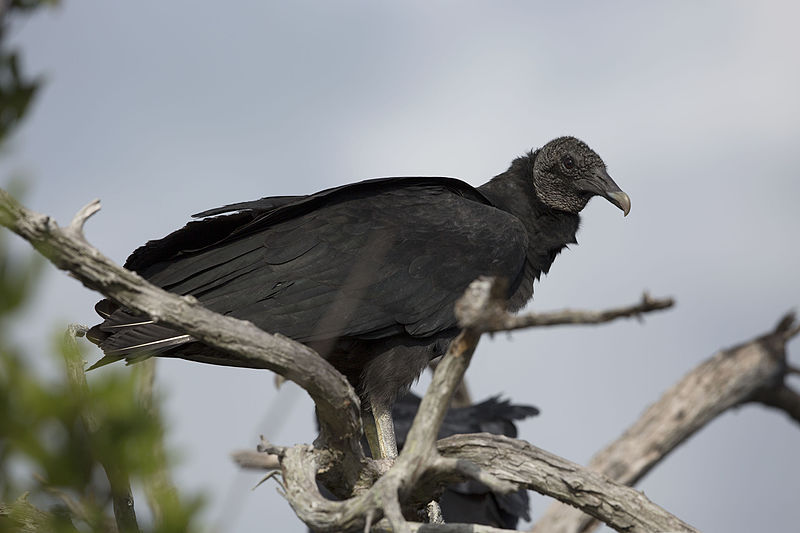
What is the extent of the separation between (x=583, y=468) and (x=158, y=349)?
1561mm

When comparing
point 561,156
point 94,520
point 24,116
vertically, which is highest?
point 561,156

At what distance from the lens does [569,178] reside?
461cm

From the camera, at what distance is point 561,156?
466 centimetres

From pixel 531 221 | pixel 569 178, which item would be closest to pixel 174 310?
pixel 531 221

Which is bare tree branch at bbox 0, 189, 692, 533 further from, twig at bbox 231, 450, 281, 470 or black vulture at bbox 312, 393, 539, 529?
twig at bbox 231, 450, 281, 470

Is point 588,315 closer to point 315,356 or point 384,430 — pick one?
point 315,356

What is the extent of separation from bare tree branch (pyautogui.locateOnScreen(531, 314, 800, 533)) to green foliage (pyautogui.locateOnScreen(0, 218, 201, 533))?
179cm

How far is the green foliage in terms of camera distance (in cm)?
165

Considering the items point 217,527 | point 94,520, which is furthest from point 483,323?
point 94,520

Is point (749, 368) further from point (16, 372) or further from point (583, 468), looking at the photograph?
point (16, 372)

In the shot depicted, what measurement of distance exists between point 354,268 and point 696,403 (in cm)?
146

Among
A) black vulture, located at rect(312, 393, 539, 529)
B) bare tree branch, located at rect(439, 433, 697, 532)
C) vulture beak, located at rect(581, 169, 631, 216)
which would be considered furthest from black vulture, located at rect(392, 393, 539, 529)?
bare tree branch, located at rect(439, 433, 697, 532)

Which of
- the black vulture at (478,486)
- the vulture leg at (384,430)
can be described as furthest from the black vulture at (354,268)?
the black vulture at (478,486)

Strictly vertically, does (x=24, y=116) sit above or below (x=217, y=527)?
above
